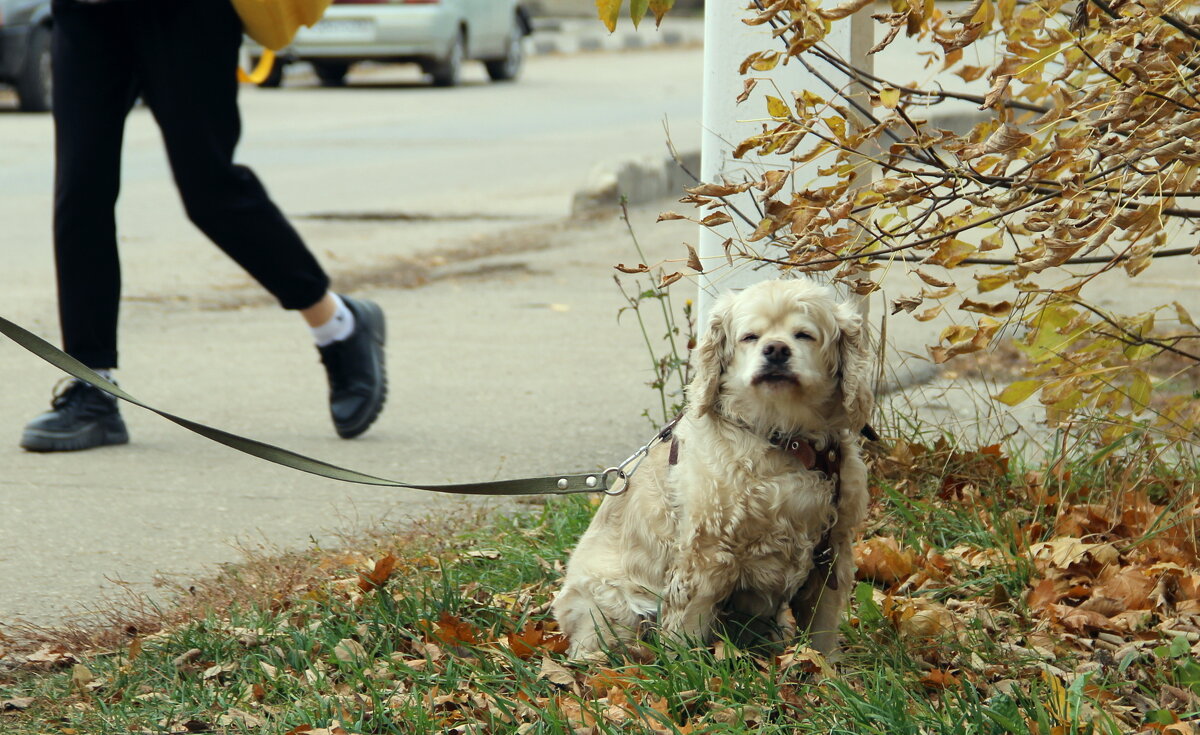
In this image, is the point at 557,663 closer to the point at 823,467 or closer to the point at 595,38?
the point at 823,467

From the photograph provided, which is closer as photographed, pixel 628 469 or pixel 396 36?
pixel 628 469

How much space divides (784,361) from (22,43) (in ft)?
47.7

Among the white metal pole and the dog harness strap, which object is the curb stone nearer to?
the white metal pole

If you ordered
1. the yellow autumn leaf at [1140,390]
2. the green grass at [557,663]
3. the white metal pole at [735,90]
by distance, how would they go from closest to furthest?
1. the green grass at [557,663]
2. the yellow autumn leaf at [1140,390]
3. the white metal pole at [735,90]

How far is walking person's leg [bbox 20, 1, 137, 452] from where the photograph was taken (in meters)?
4.73

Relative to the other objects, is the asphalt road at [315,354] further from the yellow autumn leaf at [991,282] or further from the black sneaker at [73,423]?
the yellow autumn leaf at [991,282]

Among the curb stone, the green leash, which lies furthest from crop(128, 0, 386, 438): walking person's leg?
the curb stone

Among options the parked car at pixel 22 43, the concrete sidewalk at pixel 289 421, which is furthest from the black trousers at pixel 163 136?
the parked car at pixel 22 43

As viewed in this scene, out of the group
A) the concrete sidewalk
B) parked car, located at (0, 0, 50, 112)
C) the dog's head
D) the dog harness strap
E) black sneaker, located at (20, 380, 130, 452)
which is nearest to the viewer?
the dog's head

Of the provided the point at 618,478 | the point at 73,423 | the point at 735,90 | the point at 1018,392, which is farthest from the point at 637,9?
the point at 73,423

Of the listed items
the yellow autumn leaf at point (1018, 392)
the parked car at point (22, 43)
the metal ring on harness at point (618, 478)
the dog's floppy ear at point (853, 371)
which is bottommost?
the parked car at point (22, 43)

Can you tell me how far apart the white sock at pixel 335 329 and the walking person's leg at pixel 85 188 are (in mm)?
696

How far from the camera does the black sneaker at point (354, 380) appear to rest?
16.9 ft

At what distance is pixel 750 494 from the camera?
9.73 ft
